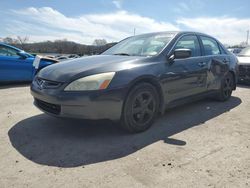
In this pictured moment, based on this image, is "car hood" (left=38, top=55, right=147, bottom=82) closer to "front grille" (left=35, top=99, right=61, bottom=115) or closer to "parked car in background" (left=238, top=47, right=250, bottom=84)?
"front grille" (left=35, top=99, right=61, bottom=115)

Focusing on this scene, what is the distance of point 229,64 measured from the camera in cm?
582

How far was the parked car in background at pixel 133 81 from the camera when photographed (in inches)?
131

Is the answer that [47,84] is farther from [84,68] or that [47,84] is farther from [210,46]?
[210,46]

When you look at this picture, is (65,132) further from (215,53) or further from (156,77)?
(215,53)

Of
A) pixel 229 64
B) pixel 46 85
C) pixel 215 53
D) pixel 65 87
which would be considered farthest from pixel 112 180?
pixel 229 64

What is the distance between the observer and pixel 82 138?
3566 mm

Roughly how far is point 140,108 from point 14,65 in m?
5.45

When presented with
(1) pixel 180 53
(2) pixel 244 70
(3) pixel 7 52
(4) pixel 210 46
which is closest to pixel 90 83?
(1) pixel 180 53

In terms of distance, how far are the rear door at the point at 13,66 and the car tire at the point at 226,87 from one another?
5623mm

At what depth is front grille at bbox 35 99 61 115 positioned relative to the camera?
11.3ft

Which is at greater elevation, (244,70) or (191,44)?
(191,44)

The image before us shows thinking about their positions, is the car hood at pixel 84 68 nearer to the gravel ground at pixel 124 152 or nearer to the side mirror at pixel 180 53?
the side mirror at pixel 180 53

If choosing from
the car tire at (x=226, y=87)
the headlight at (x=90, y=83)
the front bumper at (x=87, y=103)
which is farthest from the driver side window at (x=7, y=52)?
the car tire at (x=226, y=87)

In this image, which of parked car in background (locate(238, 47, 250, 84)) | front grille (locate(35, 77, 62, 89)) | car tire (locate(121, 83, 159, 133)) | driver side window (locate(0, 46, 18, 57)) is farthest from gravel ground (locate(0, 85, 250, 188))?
parked car in background (locate(238, 47, 250, 84))
